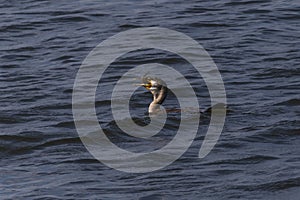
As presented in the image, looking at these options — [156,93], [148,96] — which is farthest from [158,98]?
[148,96]

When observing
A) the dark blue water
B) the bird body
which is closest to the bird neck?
the bird body

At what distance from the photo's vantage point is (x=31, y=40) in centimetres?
1723

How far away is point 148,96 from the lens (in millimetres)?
13719

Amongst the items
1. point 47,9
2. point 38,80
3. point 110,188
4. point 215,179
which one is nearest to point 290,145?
point 215,179

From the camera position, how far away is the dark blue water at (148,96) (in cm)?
980

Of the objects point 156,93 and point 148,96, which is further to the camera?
point 148,96

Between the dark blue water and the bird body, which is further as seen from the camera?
the bird body

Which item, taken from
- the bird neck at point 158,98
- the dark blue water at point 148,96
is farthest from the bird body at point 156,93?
the dark blue water at point 148,96

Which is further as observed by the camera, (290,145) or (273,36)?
(273,36)

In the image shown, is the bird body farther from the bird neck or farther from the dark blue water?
the dark blue water

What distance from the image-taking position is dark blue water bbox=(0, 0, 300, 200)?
980cm

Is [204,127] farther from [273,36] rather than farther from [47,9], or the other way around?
[47,9]

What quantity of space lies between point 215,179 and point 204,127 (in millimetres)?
2126

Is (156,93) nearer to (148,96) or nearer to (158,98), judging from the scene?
(158,98)
